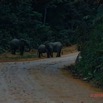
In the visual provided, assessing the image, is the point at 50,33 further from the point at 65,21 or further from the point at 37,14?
the point at 65,21

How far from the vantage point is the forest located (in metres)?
26.4

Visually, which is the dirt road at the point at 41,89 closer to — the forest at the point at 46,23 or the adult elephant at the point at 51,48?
the forest at the point at 46,23

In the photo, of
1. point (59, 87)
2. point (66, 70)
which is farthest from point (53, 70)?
point (59, 87)

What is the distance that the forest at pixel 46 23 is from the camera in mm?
26438

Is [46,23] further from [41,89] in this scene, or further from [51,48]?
[41,89]

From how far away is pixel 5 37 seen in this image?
49.4 metres

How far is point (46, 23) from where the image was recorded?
196ft

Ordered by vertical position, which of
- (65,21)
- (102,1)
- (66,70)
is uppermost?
(102,1)

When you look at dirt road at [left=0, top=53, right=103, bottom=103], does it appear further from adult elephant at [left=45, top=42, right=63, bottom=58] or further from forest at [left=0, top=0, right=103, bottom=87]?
adult elephant at [left=45, top=42, right=63, bottom=58]

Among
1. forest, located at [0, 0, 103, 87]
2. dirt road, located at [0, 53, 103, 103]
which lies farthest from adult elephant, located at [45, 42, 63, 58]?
dirt road, located at [0, 53, 103, 103]

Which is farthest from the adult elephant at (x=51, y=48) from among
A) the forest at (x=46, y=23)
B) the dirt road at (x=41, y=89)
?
the dirt road at (x=41, y=89)

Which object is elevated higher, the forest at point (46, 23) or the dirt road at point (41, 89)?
the dirt road at point (41, 89)

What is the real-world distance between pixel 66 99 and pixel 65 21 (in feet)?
166

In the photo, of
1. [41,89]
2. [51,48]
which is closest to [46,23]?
[51,48]
